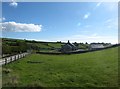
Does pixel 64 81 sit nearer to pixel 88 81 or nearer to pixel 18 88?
pixel 88 81

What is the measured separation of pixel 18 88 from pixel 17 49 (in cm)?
7938

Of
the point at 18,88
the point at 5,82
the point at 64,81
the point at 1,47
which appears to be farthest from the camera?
the point at 1,47

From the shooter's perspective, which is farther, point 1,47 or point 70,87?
point 1,47

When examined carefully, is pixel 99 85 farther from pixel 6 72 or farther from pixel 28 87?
pixel 6 72

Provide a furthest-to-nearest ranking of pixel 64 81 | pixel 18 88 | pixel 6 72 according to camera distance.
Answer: pixel 6 72, pixel 64 81, pixel 18 88

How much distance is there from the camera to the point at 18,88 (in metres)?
16.9

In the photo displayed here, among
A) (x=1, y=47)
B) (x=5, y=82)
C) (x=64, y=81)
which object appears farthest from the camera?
(x=1, y=47)

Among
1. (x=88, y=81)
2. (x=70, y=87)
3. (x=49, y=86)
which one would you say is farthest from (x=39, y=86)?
(x=88, y=81)

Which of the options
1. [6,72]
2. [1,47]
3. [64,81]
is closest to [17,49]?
[1,47]

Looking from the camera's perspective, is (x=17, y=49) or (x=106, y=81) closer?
(x=106, y=81)

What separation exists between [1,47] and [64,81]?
6022 centimetres

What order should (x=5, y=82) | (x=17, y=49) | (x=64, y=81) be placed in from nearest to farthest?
(x=5, y=82)
(x=64, y=81)
(x=17, y=49)

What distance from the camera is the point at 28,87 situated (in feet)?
55.7

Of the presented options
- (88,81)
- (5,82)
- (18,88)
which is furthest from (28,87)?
(88,81)
